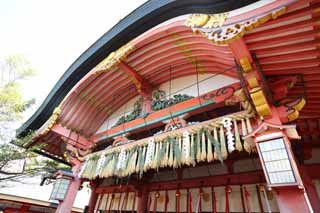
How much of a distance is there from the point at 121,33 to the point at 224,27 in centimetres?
201

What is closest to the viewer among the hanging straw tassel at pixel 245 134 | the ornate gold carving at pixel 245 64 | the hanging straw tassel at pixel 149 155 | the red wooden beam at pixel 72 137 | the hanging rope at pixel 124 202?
the ornate gold carving at pixel 245 64

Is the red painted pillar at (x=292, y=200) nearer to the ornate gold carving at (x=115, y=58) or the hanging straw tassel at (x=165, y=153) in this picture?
the hanging straw tassel at (x=165, y=153)

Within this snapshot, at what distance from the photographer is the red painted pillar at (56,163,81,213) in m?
3.93

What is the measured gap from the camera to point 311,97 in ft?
8.19

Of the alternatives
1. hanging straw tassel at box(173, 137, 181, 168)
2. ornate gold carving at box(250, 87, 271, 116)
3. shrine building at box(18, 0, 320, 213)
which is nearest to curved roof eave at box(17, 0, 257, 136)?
shrine building at box(18, 0, 320, 213)

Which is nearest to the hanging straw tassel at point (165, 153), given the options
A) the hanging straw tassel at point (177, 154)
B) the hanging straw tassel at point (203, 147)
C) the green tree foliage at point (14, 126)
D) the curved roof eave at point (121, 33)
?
the hanging straw tassel at point (177, 154)

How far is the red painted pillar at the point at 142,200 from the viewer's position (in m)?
4.08

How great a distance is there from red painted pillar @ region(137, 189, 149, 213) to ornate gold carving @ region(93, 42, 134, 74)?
2.84m

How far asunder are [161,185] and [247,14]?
3597 mm

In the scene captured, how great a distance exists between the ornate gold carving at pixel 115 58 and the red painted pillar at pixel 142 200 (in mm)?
2835

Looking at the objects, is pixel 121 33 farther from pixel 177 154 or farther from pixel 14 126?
pixel 14 126

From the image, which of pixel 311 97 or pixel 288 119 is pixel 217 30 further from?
pixel 311 97

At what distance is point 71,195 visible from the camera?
409cm

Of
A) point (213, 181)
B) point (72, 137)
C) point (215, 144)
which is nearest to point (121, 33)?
point (215, 144)
